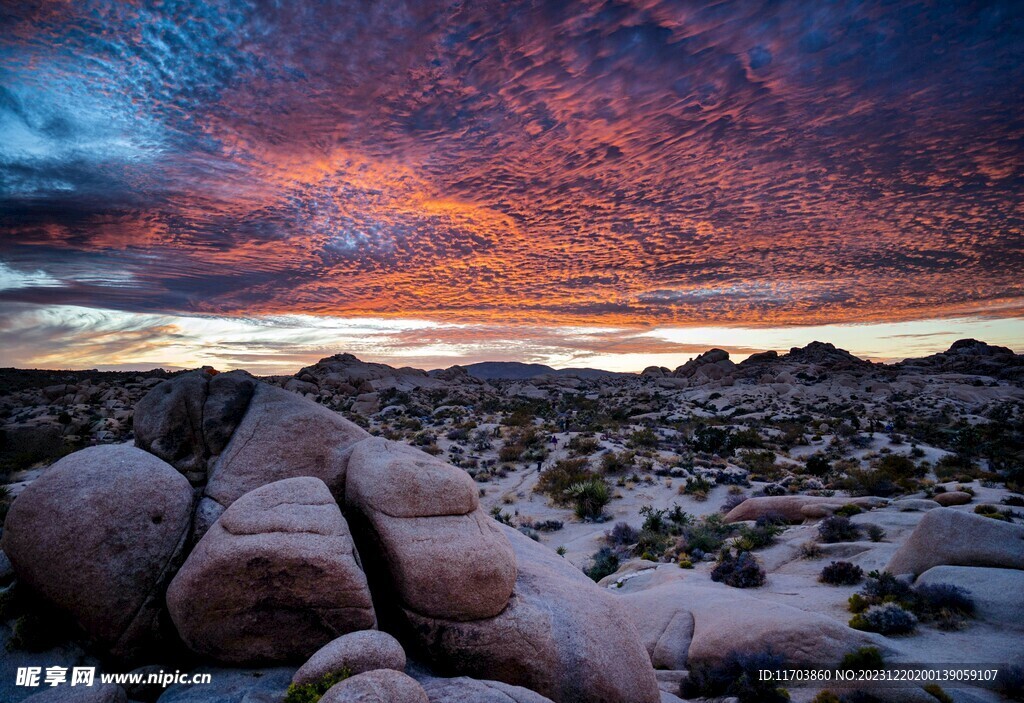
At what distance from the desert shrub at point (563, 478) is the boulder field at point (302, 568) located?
1211 centimetres

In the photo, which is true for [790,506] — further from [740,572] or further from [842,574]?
[740,572]

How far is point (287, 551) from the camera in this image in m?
5.73

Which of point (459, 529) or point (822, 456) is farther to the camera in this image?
point (822, 456)

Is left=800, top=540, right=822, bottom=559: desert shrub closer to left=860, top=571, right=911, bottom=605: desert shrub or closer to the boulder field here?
left=860, top=571, right=911, bottom=605: desert shrub

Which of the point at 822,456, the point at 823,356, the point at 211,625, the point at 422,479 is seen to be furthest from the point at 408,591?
the point at 823,356

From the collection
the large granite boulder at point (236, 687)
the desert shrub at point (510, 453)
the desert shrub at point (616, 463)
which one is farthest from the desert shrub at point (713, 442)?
the large granite boulder at point (236, 687)

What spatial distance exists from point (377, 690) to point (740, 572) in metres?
10.4

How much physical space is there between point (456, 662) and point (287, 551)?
2797 mm

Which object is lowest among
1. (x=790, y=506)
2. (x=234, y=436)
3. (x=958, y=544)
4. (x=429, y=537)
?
(x=790, y=506)

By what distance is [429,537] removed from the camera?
270 inches

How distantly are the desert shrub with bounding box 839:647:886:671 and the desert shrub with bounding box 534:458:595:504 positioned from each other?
12989mm

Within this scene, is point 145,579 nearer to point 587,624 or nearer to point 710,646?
point 587,624

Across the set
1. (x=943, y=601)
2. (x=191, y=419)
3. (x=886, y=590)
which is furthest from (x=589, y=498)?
(x=191, y=419)

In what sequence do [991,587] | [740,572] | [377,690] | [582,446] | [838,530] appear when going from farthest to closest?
[582,446], [838,530], [740,572], [991,587], [377,690]
